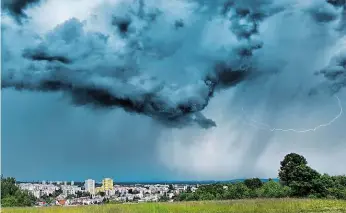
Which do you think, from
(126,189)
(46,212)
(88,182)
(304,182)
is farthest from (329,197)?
(46,212)

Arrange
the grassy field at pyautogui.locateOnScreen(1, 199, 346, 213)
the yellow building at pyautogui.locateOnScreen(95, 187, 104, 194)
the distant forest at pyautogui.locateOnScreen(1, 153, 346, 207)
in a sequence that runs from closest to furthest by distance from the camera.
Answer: the grassy field at pyautogui.locateOnScreen(1, 199, 346, 213) < the yellow building at pyautogui.locateOnScreen(95, 187, 104, 194) < the distant forest at pyautogui.locateOnScreen(1, 153, 346, 207)

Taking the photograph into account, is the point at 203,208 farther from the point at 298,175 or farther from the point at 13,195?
the point at 298,175

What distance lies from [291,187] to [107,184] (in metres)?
8.59

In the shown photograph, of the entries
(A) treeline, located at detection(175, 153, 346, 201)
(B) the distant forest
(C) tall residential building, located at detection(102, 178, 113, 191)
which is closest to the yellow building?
(C) tall residential building, located at detection(102, 178, 113, 191)

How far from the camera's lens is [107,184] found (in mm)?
18000

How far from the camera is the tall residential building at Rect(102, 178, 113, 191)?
17.6 m

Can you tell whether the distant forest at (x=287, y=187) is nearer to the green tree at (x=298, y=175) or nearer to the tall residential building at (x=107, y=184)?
the green tree at (x=298, y=175)

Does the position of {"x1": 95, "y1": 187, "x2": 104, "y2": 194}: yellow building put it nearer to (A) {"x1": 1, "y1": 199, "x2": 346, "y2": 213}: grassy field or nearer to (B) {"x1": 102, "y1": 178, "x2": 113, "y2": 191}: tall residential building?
(B) {"x1": 102, "y1": 178, "x2": 113, "y2": 191}: tall residential building

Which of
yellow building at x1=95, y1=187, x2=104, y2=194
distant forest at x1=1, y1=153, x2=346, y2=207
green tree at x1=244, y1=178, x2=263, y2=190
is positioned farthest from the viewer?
green tree at x1=244, y1=178, x2=263, y2=190

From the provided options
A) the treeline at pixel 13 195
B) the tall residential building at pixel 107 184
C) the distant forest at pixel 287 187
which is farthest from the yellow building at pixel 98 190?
the distant forest at pixel 287 187

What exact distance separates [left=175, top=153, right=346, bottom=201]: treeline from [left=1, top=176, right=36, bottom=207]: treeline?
6310 millimetres

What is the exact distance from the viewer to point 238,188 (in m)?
21.0

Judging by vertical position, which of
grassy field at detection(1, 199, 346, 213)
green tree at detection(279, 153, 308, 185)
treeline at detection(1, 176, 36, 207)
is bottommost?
grassy field at detection(1, 199, 346, 213)

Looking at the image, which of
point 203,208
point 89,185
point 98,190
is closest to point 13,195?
point 89,185
